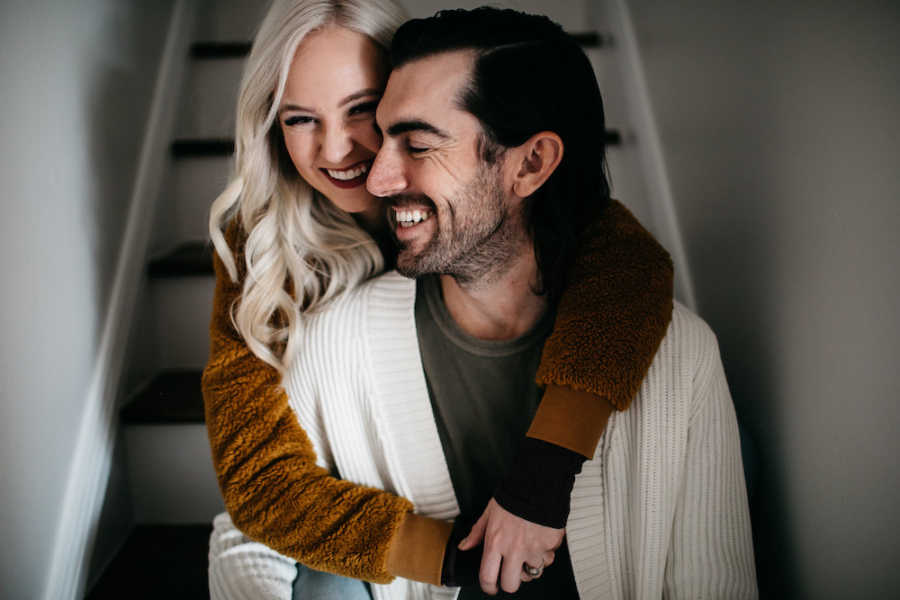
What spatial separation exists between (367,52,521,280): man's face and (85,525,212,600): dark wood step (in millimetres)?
885

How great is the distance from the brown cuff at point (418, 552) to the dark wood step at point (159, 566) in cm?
65

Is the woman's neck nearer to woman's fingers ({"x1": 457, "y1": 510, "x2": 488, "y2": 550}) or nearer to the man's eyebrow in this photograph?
the man's eyebrow

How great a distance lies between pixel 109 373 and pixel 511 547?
1018mm

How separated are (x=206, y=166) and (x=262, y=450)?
1.02 meters

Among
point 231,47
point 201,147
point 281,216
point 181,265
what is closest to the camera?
point 281,216

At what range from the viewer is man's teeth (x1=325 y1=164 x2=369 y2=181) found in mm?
1016

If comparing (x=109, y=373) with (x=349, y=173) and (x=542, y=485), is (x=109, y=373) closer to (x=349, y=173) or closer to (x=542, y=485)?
(x=349, y=173)

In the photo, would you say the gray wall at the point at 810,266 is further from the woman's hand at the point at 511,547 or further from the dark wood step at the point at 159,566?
the dark wood step at the point at 159,566

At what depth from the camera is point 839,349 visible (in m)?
0.77

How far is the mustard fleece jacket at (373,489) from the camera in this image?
2.55 ft

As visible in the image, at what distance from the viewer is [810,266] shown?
32.4 inches

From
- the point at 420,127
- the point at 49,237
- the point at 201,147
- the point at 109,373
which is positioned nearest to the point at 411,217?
the point at 420,127

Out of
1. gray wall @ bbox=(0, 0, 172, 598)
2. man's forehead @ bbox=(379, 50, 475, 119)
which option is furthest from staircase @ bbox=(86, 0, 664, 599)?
man's forehead @ bbox=(379, 50, 475, 119)

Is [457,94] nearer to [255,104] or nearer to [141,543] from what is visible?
[255,104]
